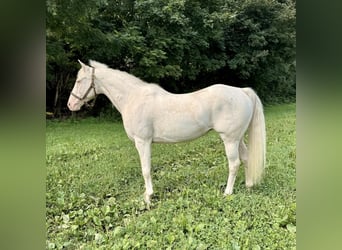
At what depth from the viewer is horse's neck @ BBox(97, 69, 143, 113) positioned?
7.19 feet

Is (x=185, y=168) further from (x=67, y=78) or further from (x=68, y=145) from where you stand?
(x=67, y=78)

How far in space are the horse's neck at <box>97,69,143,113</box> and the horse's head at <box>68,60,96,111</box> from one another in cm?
5

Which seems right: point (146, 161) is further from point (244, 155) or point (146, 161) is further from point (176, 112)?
point (244, 155)

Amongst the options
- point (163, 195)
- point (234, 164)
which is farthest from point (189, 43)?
point (163, 195)

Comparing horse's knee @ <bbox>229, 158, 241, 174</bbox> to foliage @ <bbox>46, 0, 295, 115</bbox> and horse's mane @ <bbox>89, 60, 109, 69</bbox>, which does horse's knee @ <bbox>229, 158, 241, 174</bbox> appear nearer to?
foliage @ <bbox>46, 0, 295, 115</bbox>

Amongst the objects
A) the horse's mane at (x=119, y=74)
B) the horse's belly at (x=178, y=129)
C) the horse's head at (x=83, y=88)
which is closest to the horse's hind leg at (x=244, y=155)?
the horse's belly at (x=178, y=129)

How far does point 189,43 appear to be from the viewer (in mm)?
2461

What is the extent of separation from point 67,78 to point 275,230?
1707 mm

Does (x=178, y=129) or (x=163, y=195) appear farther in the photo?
(x=163, y=195)

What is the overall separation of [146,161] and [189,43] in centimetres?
96
